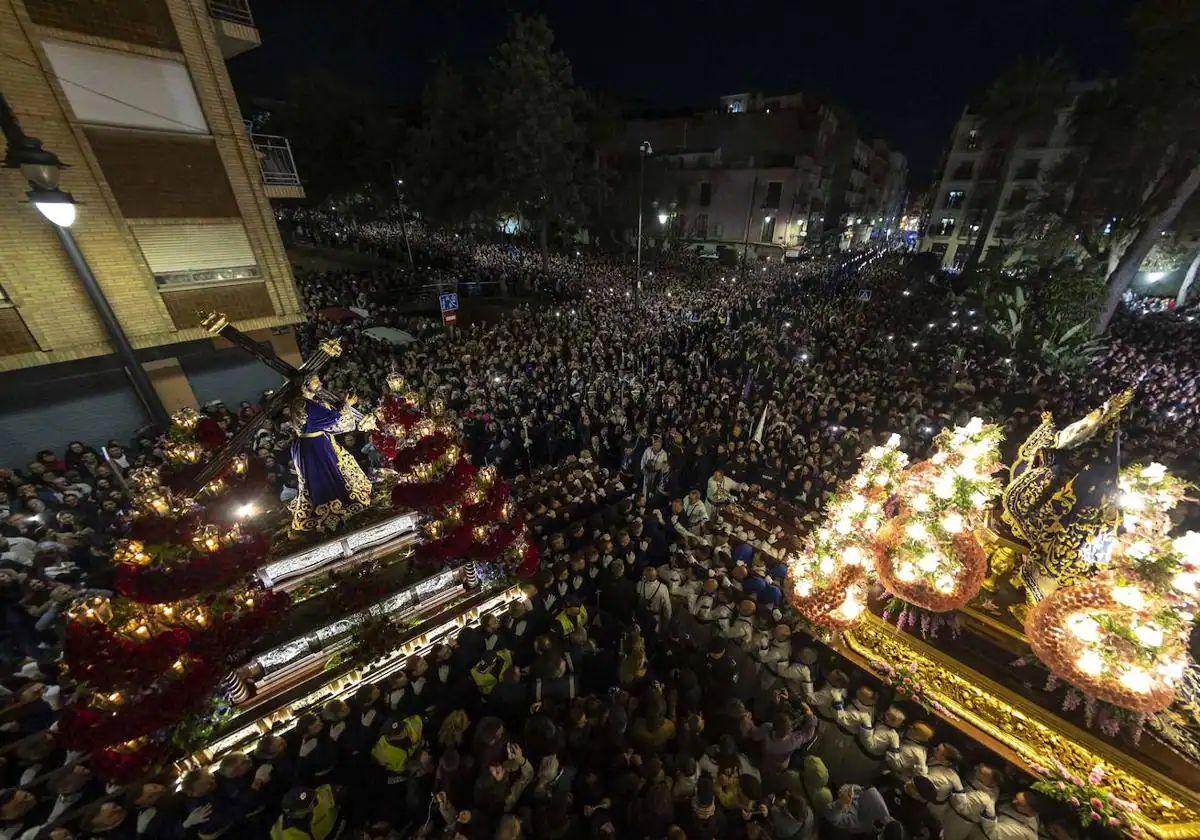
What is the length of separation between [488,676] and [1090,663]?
6523 millimetres

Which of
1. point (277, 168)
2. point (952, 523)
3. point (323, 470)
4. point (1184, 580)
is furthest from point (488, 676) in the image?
point (277, 168)

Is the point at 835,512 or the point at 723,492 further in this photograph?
the point at 723,492

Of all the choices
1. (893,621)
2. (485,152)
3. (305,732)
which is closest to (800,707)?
(893,621)

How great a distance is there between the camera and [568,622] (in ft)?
21.8

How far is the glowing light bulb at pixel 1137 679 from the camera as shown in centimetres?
434

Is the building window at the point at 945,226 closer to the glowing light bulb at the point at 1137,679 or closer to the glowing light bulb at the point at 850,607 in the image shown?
the glowing light bulb at the point at 850,607

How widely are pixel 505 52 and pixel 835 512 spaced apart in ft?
90.1

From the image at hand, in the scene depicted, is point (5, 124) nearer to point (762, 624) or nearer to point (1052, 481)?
point (762, 624)

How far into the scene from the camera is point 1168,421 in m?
12.4

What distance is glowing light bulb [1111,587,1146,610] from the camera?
4.38 metres

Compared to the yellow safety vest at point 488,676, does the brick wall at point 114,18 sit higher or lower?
higher

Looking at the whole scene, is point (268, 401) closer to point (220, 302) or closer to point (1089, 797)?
point (220, 302)

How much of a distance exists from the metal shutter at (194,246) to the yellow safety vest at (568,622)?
11708 mm

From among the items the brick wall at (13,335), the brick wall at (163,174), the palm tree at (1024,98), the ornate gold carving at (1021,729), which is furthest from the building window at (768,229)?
the brick wall at (13,335)
